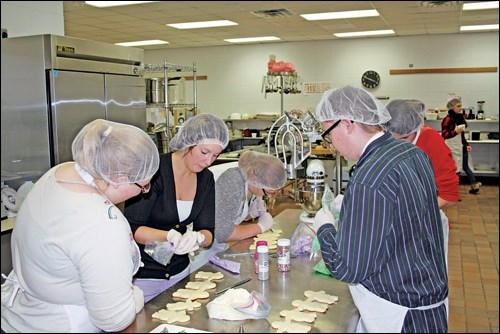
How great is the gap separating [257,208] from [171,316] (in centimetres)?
123

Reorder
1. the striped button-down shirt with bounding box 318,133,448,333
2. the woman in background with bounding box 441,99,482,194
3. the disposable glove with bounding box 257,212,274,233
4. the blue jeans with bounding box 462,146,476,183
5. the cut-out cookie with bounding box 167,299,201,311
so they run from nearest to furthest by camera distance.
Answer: the striped button-down shirt with bounding box 318,133,448,333 → the cut-out cookie with bounding box 167,299,201,311 → the disposable glove with bounding box 257,212,274,233 → the woman in background with bounding box 441,99,482,194 → the blue jeans with bounding box 462,146,476,183

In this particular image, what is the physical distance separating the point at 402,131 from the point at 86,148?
6.17ft

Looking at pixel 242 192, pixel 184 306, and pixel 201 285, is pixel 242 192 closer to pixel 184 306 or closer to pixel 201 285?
pixel 201 285

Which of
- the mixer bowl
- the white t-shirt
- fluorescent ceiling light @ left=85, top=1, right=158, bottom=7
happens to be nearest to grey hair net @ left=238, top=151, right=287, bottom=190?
the mixer bowl

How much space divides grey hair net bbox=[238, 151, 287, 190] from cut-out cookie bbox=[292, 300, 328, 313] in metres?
0.89

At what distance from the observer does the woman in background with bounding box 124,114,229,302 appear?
188cm

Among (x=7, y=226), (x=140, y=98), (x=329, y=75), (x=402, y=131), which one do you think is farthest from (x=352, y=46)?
(x=7, y=226)

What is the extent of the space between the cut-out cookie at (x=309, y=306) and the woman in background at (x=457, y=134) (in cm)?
555

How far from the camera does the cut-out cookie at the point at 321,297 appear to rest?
159cm

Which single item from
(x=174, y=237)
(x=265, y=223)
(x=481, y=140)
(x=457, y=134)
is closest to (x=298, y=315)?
(x=174, y=237)

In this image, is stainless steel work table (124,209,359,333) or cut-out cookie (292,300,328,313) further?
cut-out cookie (292,300,328,313)

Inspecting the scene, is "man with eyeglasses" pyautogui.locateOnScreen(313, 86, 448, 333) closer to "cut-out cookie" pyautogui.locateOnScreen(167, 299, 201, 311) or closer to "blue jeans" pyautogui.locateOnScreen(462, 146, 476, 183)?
"cut-out cookie" pyautogui.locateOnScreen(167, 299, 201, 311)

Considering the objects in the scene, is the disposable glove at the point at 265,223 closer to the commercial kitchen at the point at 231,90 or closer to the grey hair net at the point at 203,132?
the commercial kitchen at the point at 231,90

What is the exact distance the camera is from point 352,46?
878 centimetres
